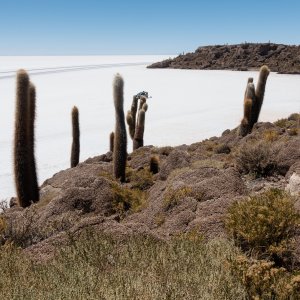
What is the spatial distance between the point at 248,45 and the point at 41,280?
104 meters

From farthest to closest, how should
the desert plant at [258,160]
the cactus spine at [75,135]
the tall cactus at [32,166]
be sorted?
the cactus spine at [75,135] → the tall cactus at [32,166] → the desert plant at [258,160]

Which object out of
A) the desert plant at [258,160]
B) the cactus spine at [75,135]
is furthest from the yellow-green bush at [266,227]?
the cactus spine at [75,135]

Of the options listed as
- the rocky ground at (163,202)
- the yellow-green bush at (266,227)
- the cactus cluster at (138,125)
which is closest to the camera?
the yellow-green bush at (266,227)

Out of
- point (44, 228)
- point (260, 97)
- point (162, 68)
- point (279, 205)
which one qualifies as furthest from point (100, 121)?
point (162, 68)

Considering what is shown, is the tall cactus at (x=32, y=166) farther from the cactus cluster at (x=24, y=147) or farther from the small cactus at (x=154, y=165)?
the small cactus at (x=154, y=165)

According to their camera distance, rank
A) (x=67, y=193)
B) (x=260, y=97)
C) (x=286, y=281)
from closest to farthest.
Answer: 1. (x=286, y=281)
2. (x=67, y=193)
3. (x=260, y=97)

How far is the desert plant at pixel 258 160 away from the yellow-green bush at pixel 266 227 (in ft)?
15.4

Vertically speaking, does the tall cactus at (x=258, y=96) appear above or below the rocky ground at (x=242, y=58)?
below

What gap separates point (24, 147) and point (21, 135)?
0.37m

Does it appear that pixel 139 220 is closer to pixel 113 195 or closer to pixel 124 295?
pixel 113 195

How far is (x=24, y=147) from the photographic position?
12062 millimetres

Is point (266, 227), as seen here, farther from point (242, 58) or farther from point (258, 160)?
point (242, 58)

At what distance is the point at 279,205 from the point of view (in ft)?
17.5

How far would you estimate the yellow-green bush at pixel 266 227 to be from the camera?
198 inches
